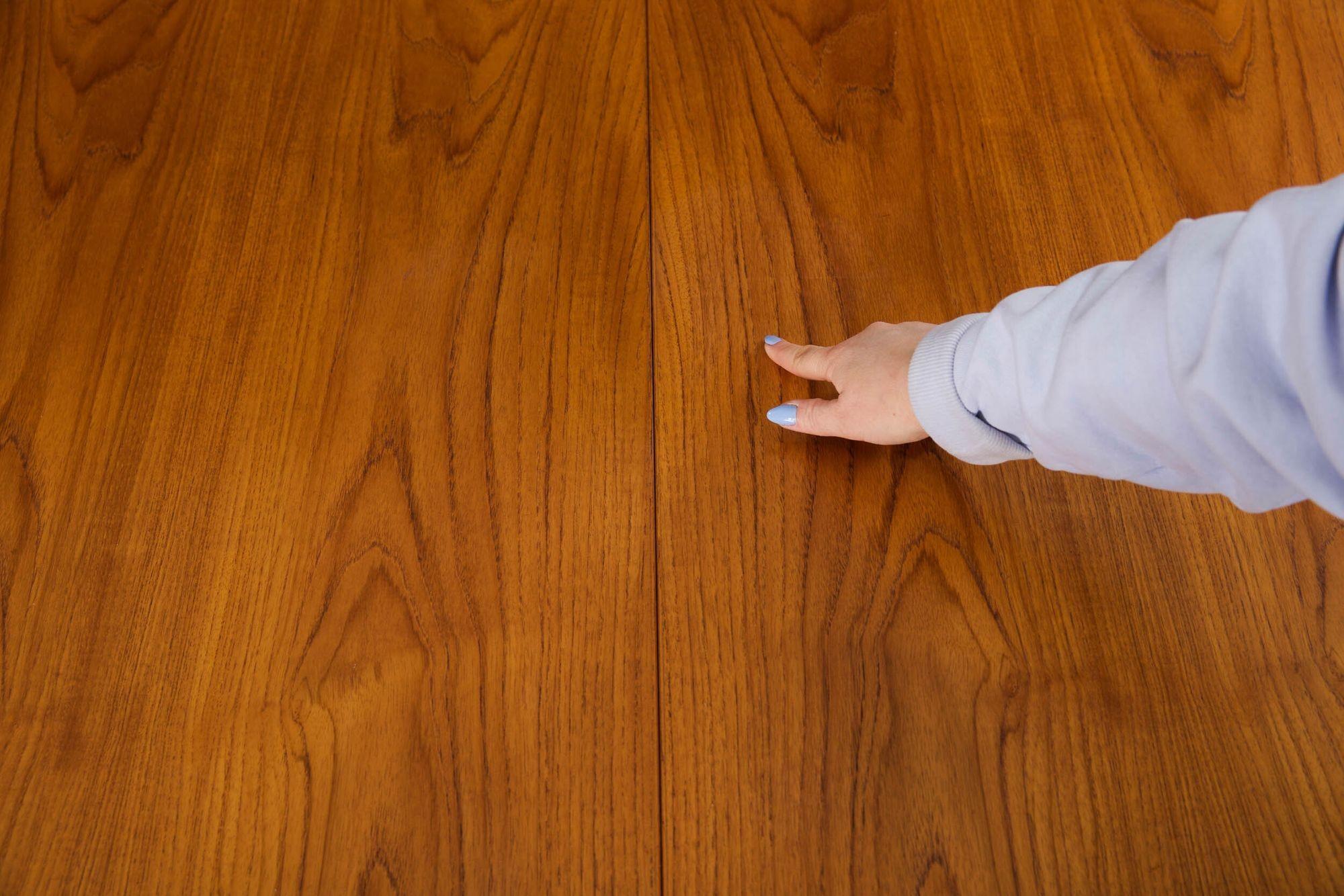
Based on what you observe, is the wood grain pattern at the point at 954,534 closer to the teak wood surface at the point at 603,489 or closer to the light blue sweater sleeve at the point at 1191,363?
the teak wood surface at the point at 603,489

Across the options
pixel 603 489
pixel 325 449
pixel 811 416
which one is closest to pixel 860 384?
pixel 811 416

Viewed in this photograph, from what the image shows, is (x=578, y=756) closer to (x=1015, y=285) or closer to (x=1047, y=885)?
(x=1047, y=885)

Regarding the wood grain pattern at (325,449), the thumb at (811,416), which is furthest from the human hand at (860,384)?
the wood grain pattern at (325,449)

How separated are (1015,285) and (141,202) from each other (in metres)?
0.68

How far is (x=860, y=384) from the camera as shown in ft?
1.85

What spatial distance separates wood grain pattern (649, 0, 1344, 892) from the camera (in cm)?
52

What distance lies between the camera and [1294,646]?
0.56 metres

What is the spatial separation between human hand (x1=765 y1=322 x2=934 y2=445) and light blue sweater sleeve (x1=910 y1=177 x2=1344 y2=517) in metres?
0.04

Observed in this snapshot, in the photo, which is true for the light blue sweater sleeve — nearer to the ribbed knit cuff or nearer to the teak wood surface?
the ribbed knit cuff

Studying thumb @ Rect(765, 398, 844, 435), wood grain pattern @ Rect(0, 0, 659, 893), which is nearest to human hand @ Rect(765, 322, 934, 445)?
thumb @ Rect(765, 398, 844, 435)

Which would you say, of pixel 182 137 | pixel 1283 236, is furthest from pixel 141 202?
pixel 1283 236

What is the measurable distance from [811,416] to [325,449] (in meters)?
0.34

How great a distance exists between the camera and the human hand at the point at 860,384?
551mm

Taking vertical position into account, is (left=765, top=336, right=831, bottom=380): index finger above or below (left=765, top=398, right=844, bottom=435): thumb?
above
